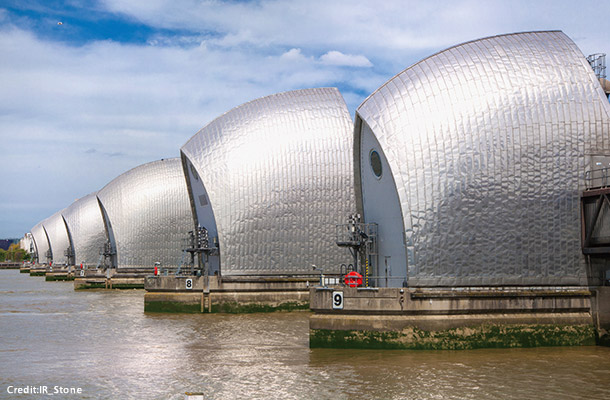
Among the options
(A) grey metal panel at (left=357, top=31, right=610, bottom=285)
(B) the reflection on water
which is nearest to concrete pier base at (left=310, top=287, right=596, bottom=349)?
(B) the reflection on water

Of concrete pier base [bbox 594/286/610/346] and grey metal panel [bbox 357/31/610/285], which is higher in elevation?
grey metal panel [bbox 357/31/610/285]

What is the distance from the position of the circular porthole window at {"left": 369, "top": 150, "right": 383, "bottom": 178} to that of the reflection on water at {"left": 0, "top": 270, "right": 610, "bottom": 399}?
8498 millimetres

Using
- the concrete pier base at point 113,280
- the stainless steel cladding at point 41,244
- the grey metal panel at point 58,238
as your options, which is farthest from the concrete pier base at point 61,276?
the stainless steel cladding at point 41,244

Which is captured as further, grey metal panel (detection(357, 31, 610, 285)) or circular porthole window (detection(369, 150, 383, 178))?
circular porthole window (detection(369, 150, 383, 178))

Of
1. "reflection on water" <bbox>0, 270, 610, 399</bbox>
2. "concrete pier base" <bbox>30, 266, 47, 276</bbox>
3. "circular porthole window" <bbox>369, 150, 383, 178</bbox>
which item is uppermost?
"circular porthole window" <bbox>369, 150, 383, 178</bbox>

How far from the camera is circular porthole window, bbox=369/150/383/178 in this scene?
30.8 metres

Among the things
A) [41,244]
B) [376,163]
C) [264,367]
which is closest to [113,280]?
[376,163]

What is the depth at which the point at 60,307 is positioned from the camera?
46.9m

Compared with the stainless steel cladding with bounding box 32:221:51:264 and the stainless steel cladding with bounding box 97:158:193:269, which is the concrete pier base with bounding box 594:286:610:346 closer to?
the stainless steel cladding with bounding box 97:158:193:269

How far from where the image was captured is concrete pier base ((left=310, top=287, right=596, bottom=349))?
83.3 ft

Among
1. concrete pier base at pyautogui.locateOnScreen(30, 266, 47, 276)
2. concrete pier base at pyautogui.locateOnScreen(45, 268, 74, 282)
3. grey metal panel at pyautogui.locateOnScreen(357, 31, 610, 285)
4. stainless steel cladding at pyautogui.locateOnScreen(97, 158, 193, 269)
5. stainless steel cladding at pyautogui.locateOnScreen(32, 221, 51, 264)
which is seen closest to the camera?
grey metal panel at pyautogui.locateOnScreen(357, 31, 610, 285)

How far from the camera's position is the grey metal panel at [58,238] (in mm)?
115688

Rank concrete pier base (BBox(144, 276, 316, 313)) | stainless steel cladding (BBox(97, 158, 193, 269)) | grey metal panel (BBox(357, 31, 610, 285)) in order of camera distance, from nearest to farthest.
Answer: grey metal panel (BBox(357, 31, 610, 285)) → concrete pier base (BBox(144, 276, 316, 313)) → stainless steel cladding (BBox(97, 158, 193, 269))

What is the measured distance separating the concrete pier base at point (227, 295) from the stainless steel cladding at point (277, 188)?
5.88 feet
